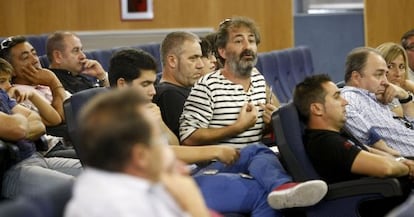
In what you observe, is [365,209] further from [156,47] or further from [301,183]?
[156,47]

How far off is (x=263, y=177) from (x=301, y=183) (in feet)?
0.89

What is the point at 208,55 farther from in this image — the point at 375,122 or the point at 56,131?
the point at 375,122

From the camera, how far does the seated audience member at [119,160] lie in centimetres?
215

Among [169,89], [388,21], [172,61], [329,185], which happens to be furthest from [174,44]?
[388,21]

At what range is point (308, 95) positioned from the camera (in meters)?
4.56

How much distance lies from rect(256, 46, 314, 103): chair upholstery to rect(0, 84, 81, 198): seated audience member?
3.39 m

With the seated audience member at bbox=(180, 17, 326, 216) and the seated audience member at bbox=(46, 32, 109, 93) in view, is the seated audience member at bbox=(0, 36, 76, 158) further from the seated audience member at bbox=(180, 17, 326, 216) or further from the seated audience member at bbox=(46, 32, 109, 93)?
the seated audience member at bbox=(180, 17, 326, 216)

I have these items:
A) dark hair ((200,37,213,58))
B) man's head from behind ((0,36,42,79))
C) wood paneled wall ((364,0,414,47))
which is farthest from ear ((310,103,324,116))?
wood paneled wall ((364,0,414,47))

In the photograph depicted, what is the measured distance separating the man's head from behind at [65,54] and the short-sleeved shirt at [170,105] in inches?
67.3

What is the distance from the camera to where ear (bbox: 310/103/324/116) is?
4.54 m

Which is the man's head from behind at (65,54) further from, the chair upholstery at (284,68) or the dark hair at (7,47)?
the chair upholstery at (284,68)

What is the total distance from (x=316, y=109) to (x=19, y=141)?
1.35 metres

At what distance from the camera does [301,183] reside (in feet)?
13.8

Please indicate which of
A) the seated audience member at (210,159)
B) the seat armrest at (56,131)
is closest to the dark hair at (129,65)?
the seated audience member at (210,159)
